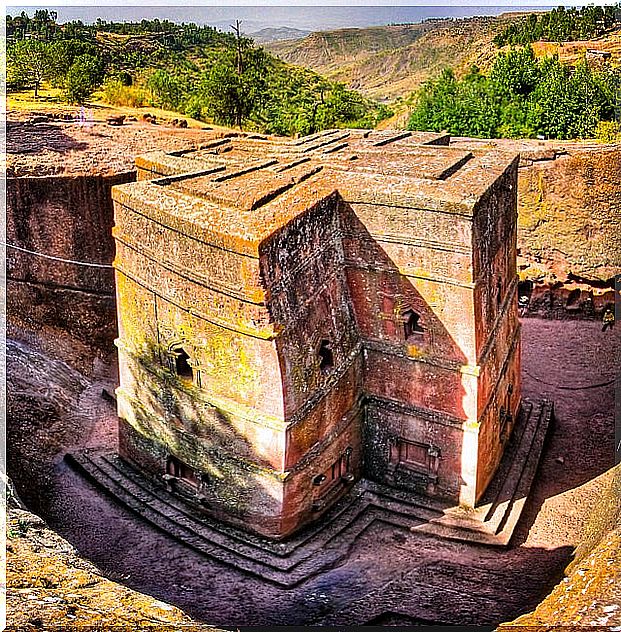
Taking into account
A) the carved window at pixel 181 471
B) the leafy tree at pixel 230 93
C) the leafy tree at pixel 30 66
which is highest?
the leafy tree at pixel 30 66

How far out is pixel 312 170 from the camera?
13.5 meters

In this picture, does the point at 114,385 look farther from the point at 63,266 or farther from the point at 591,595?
the point at 591,595

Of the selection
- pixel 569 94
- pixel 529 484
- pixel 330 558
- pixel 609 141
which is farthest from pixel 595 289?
pixel 330 558

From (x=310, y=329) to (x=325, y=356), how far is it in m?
0.69

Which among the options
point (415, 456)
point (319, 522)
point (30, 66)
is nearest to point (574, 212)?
point (415, 456)

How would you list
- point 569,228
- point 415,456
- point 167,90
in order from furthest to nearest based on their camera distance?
point 167,90
point 569,228
point 415,456

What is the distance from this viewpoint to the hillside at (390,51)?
73562 mm

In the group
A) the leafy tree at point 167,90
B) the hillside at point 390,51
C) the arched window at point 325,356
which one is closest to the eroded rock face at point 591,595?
the arched window at point 325,356

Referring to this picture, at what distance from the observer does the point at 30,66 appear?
3778cm

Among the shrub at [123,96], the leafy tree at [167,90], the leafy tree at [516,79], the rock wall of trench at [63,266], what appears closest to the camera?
the rock wall of trench at [63,266]

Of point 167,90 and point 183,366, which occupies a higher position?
point 167,90

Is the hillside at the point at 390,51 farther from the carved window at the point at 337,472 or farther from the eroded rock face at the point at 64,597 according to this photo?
the eroded rock face at the point at 64,597

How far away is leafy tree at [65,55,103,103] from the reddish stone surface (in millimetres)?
21286

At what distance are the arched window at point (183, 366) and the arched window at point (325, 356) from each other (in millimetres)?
2060
